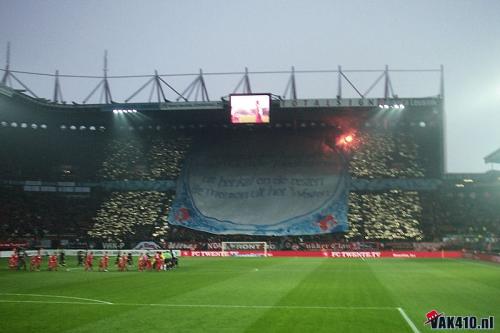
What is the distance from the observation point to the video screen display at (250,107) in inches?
2702

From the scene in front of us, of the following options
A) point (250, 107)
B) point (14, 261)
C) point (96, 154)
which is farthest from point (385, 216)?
point (14, 261)

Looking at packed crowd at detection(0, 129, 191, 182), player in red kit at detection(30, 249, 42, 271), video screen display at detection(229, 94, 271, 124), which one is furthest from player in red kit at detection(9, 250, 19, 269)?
packed crowd at detection(0, 129, 191, 182)

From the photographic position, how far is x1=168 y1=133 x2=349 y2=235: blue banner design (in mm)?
73312

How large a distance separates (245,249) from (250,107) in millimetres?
17250

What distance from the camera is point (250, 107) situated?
68.9 m

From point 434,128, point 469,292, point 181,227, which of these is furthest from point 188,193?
point 469,292

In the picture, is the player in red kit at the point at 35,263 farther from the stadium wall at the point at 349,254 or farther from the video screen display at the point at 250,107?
the video screen display at the point at 250,107

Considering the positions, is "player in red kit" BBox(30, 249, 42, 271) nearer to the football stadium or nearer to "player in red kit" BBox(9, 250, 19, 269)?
"player in red kit" BBox(9, 250, 19, 269)

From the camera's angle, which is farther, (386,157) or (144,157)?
(144,157)

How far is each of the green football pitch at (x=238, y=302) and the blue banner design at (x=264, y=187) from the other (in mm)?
39614

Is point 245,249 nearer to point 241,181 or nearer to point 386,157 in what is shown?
point 241,181

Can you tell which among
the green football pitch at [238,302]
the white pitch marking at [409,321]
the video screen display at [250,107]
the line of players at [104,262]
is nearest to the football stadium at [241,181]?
the video screen display at [250,107]

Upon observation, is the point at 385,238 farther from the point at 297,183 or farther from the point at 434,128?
the point at 434,128

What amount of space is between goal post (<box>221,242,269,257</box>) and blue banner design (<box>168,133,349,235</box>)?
15.5ft
